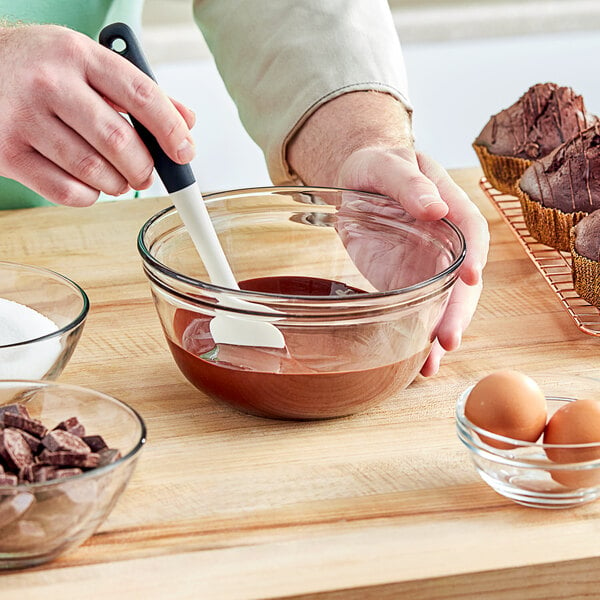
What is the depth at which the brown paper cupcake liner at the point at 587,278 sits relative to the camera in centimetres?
116

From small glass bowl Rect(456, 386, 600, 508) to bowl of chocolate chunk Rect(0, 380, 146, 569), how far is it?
10.9 inches

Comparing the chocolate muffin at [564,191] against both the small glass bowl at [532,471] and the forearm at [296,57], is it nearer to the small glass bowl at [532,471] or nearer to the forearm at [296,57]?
the forearm at [296,57]

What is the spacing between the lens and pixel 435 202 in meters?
1.00

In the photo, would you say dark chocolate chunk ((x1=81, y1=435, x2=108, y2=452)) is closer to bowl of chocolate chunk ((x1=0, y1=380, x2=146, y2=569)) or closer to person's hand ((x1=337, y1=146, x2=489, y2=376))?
bowl of chocolate chunk ((x1=0, y1=380, x2=146, y2=569))

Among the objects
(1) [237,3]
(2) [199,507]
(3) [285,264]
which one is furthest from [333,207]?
(1) [237,3]

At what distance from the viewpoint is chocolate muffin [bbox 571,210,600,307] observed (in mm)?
1160

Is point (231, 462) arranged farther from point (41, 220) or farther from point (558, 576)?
point (41, 220)

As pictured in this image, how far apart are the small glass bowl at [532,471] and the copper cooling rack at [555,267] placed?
1.13 ft

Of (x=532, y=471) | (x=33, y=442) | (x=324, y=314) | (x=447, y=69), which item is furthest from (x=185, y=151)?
(x=447, y=69)

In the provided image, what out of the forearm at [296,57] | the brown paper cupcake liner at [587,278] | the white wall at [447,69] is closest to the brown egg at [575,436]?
the brown paper cupcake liner at [587,278]

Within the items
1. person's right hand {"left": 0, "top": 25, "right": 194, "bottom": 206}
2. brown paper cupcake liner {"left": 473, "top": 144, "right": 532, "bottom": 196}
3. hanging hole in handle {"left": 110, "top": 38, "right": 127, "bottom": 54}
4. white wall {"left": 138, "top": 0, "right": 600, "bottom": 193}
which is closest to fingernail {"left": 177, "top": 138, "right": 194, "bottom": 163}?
person's right hand {"left": 0, "top": 25, "right": 194, "bottom": 206}

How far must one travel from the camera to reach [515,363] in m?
1.04

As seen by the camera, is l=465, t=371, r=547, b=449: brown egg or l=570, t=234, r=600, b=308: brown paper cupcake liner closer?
l=465, t=371, r=547, b=449: brown egg

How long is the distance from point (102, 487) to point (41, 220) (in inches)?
30.7
